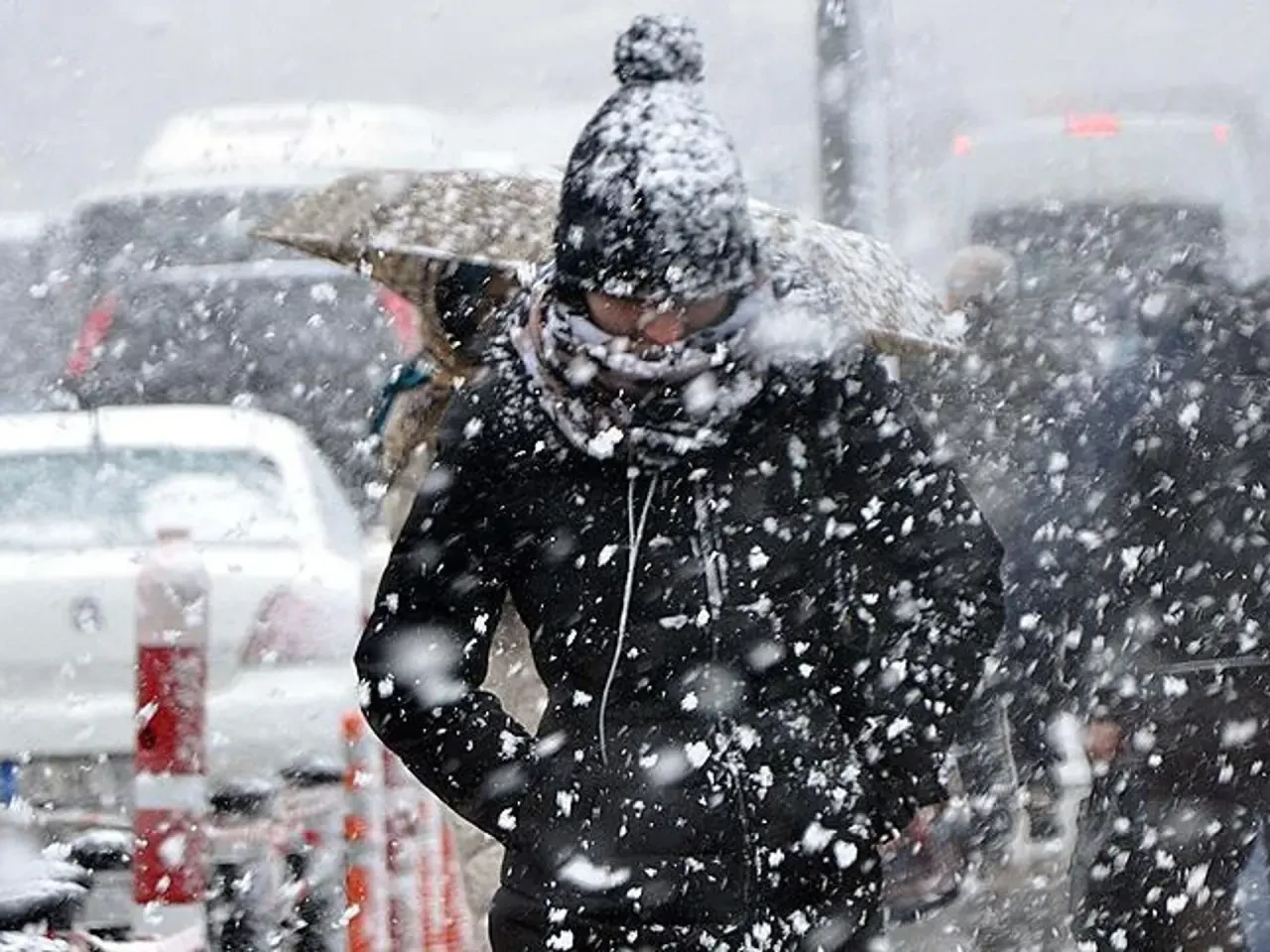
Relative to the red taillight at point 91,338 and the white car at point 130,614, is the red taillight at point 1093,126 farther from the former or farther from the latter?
the white car at point 130,614

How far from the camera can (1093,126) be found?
16656mm

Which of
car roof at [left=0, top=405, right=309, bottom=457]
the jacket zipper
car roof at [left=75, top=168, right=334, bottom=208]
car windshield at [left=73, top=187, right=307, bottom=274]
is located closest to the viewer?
the jacket zipper

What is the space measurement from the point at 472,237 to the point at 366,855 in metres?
1.48

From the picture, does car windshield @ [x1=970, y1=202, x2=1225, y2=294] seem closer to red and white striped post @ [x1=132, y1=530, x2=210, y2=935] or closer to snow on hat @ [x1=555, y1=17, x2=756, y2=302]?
red and white striped post @ [x1=132, y1=530, x2=210, y2=935]

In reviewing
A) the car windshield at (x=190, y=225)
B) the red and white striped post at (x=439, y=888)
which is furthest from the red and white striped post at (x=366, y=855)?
the car windshield at (x=190, y=225)

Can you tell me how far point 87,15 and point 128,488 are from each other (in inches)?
816

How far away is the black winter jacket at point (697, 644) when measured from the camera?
3.50 meters

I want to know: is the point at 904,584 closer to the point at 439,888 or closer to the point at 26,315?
the point at 439,888

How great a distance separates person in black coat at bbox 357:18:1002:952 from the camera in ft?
11.5

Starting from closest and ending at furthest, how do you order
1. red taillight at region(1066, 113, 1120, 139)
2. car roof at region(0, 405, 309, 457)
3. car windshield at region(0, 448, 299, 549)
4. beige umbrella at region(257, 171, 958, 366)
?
beige umbrella at region(257, 171, 958, 366) → car windshield at region(0, 448, 299, 549) → car roof at region(0, 405, 309, 457) → red taillight at region(1066, 113, 1120, 139)

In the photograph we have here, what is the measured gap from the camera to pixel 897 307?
220 inches

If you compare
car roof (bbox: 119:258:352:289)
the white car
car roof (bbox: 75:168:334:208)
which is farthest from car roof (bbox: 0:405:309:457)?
car roof (bbox: 75:168:334:208)

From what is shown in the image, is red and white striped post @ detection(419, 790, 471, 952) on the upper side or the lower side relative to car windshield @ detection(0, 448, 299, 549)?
upper

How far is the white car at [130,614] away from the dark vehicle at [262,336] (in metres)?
6.28
